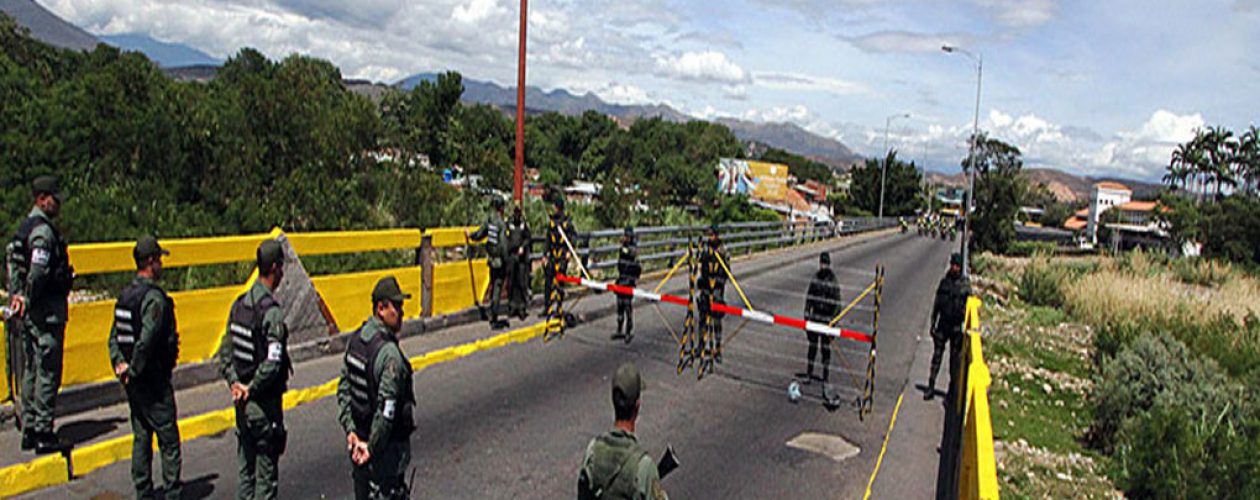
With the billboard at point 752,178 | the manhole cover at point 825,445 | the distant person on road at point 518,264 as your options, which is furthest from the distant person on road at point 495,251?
the billboard at point 752,178

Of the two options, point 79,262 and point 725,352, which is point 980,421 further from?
point 725,352

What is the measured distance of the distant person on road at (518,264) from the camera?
1285cm

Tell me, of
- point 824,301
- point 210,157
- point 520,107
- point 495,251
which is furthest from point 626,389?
point 210,157

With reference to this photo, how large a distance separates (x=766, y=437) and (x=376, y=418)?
4.91 m

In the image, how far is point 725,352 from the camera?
41.7ft

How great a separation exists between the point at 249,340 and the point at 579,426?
386cm

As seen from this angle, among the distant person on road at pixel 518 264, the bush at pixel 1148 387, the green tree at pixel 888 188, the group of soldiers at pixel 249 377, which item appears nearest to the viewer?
the group of soldiers at pixel 249 377

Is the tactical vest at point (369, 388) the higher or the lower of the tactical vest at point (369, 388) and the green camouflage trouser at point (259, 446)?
the higher

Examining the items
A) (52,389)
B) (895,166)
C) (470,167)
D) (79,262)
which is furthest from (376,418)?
(895,166)

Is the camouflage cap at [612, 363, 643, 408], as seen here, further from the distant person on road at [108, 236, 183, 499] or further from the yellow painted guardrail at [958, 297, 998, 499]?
the distant person on road at [108, 236, 183, 499]

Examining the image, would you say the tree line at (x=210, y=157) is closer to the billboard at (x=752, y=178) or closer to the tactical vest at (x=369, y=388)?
the tactical vest at (x=369, y=388)

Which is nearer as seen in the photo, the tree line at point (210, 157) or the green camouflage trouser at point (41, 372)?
the green camouflage trouser at point (41, 372)

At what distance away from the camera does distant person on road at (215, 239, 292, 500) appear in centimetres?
510

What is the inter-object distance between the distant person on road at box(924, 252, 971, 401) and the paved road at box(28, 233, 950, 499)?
1.86 ft
